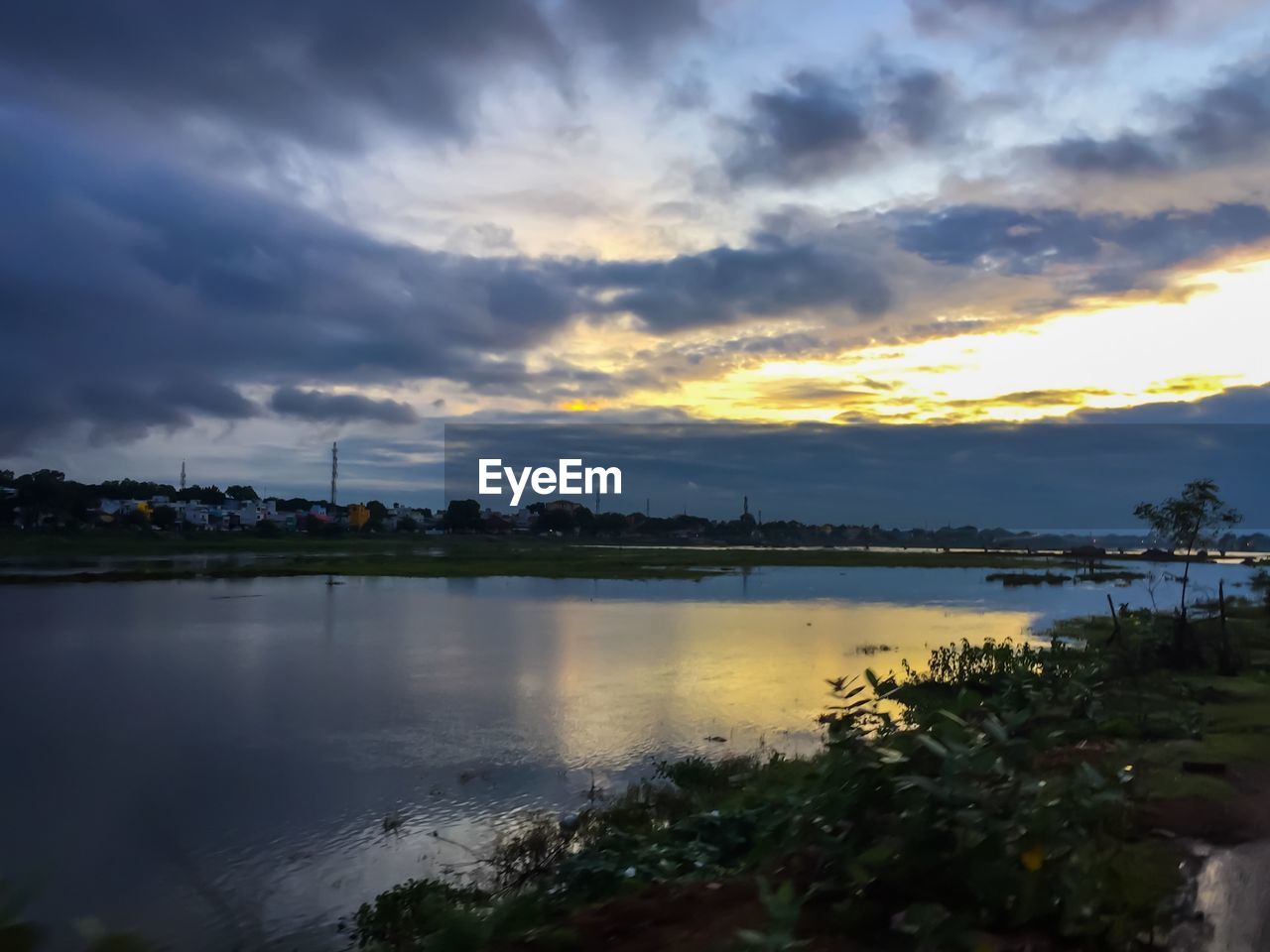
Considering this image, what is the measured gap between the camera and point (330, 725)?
48.3 feet

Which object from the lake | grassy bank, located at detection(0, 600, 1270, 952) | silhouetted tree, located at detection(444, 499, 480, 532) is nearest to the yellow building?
silhouetted tree, located at detection(444, 499, 480, 532)

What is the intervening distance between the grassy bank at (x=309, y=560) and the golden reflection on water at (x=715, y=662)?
65.5ft

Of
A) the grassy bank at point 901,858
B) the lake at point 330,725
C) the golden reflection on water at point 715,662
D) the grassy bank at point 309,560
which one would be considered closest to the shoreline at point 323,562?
the grassy bank at point 309,560

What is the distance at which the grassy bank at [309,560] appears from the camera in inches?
1934

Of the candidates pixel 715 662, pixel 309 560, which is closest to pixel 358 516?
pixel 309 560

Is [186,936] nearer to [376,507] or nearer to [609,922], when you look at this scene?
[609,922]

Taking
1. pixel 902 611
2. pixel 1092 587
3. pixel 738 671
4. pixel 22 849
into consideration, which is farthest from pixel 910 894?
pixel 1092 587

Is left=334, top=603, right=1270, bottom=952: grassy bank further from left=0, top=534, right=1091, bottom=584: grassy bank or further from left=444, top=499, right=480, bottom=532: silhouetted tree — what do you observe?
left=444, top=499, right=480, bottom=532: silhouetted tree

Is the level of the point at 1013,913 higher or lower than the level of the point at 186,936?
higher

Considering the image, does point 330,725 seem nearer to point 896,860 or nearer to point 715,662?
point 715,662

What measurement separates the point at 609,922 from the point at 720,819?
112 inches

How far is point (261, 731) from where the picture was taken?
14.3 metres

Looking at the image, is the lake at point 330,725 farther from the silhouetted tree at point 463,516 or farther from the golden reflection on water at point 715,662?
the silhouetted tree at point 463,516

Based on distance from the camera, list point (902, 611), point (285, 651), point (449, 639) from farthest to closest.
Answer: point (902, 611), point (449, 639), point (285, 651)
